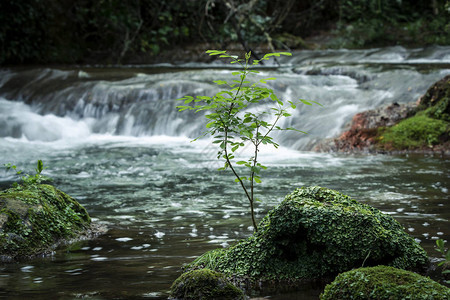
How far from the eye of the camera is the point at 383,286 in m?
3.18

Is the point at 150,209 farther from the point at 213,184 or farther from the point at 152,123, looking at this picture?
the point at 152,123

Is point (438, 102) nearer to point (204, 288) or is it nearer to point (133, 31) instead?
point (204, 288)

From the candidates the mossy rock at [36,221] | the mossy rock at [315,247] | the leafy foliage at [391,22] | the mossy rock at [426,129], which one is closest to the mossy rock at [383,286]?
the mossy rock at [315,247]

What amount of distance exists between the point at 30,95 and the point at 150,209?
12.3m

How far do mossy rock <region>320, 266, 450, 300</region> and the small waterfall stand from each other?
830 cm

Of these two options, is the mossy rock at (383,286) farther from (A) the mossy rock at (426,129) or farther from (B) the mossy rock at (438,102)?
(B) the mossy rock at (438,102)

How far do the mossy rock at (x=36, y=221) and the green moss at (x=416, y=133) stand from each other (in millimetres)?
6981

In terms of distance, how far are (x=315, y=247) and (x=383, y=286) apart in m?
0.93

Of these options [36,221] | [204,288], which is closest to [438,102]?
[36,221]

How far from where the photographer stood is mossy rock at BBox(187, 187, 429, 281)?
3.98 meters

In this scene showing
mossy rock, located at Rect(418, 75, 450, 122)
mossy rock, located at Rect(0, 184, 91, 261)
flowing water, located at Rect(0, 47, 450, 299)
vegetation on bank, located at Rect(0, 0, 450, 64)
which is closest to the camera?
flowing water, located at Rect(0, 47, 450, 299)

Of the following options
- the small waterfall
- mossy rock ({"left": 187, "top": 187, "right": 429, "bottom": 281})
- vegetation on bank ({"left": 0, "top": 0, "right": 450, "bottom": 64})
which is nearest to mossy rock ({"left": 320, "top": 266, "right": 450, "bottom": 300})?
mossy rock ({"left": 187, "top": 187, "right": 429, "bottom": 281})

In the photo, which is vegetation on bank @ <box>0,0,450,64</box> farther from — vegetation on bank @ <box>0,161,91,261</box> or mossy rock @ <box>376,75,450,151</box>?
vegetation on bank @ <box>0,161,91,261</box>

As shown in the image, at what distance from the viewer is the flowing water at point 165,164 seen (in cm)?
450
